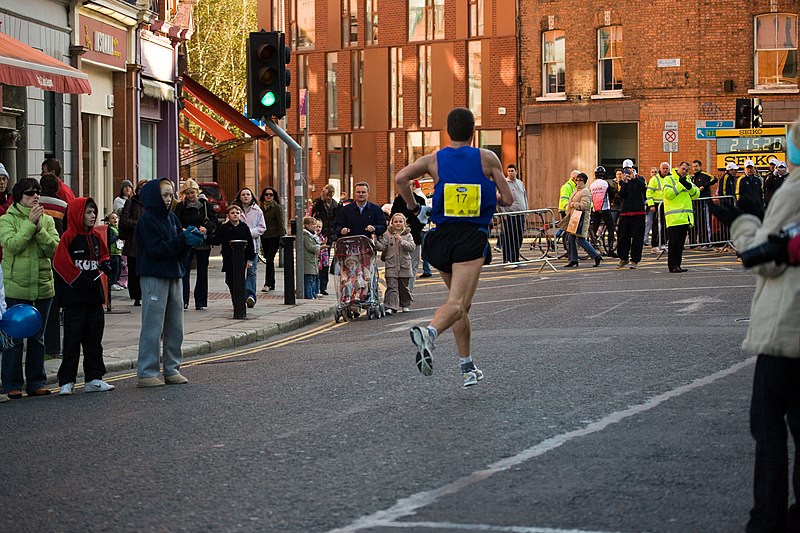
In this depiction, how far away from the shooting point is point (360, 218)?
18.1m

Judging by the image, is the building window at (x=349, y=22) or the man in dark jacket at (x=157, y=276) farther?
the building window at (x=349, y=22)

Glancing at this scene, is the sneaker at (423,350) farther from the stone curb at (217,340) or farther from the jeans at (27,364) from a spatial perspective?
the stone curb at (217,340)

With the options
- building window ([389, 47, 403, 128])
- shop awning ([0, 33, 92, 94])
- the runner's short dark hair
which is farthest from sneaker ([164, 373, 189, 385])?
building window ([389, 47, 403, 128])

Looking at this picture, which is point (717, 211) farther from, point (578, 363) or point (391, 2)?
point (391, 2)

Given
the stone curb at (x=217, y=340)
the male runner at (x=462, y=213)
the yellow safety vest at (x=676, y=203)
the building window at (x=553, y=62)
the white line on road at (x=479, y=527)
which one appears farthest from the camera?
the building window at (x=553, y=62)

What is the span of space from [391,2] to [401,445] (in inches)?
1744

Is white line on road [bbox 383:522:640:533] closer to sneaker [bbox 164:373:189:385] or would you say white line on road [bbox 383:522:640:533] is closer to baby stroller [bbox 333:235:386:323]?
sneaker [bbox 164:373:189:385]

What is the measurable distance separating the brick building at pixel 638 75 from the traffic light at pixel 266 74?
79.2ft

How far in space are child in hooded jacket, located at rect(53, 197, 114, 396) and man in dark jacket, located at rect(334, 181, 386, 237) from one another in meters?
7.02

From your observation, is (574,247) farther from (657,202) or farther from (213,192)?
(213,192)

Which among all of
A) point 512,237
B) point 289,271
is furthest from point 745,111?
point 289,271

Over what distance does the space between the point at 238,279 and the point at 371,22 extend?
3569cm

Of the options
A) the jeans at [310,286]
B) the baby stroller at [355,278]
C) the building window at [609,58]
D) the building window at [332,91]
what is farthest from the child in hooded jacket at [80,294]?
the building window at [332,91]

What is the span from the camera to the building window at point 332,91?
52375 mm
